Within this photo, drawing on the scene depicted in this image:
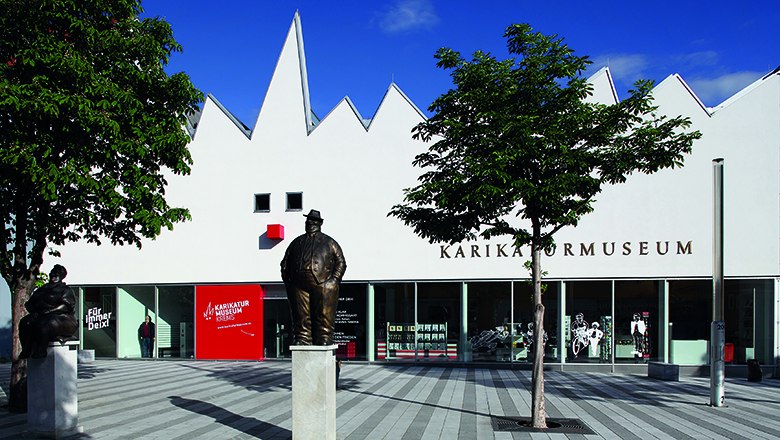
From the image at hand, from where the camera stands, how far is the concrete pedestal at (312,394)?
9508 mm

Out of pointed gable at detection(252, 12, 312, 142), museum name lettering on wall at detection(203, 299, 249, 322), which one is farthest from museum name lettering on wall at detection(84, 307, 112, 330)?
pointed gable at detection(252, 12, 312, 142)

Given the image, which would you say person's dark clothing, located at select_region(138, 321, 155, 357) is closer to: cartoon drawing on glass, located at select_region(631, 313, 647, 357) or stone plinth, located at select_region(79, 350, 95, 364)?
stone plinth, located at select_region(79, 350, 95, 364)

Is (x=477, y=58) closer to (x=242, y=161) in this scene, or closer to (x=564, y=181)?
(x=564, y=181)

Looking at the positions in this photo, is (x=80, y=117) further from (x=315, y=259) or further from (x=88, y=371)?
(x=88, y=371)

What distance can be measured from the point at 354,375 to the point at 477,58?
434 inches

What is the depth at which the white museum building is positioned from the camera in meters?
21.8

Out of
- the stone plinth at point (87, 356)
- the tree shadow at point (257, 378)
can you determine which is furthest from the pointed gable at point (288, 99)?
the stone plinth at point (87, 356)

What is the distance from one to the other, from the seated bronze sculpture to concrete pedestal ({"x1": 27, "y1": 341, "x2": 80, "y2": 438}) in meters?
0.16

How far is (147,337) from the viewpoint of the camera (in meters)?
26.0

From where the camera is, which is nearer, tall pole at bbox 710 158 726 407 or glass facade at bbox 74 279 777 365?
tall pole at bbox 710 158 726 407

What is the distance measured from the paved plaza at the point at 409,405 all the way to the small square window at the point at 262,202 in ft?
18.9

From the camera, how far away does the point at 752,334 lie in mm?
21734

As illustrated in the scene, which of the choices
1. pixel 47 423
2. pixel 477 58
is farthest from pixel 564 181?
pixel 47 423

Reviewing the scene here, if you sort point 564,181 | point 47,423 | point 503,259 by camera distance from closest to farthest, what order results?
1. point 47,423
2. point 564,181
3. point 503,259
